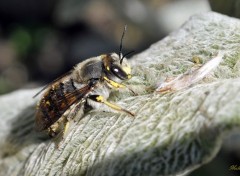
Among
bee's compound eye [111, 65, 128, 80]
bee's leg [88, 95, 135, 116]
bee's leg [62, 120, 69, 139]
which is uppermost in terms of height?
bee's compound eye [111, 65, 128, 80]

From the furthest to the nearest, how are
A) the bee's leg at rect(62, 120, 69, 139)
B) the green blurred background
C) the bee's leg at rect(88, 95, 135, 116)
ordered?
the green blurred background → the bee's leg at rect(62, 120, 69, 139) → the bee's leg at rect(88, 95, 135, 116)

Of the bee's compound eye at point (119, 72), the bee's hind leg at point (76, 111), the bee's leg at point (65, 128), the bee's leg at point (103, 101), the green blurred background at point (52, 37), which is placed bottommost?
the green blurred background at point (52, 37)

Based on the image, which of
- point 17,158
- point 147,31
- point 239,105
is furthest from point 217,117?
point 147,31

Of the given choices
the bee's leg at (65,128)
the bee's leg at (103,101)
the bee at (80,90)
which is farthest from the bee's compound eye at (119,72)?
the bee's leg at (65,128)

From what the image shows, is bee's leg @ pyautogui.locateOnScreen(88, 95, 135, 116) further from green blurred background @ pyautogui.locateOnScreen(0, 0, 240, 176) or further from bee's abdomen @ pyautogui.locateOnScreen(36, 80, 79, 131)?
green blurred background @ pyautogui.locateOnScreen(0, 0, 240, 176)

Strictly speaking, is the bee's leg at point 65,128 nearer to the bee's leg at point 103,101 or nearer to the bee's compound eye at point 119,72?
the bee's leg at point 103,101

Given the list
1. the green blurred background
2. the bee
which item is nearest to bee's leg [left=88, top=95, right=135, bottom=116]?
the bee

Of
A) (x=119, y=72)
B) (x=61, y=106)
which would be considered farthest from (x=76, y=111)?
(x=119, y=72)

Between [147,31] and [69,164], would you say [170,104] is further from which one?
[147,31]
